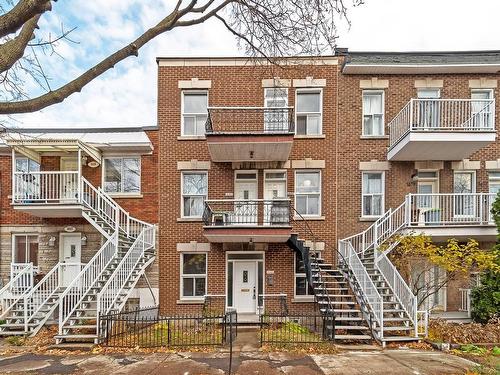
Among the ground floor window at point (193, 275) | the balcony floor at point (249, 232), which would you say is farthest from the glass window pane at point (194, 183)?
the ground floor window at point (193, 275)

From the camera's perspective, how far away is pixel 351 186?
13.3m

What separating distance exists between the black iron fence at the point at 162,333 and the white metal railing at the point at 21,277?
13.4 ft

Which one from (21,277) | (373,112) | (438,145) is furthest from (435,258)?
(21,277)

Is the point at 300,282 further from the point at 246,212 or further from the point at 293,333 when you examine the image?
the point at 246,212

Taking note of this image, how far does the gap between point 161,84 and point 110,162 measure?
3.82m

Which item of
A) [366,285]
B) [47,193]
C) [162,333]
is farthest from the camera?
[47,193]

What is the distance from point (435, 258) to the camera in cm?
1022

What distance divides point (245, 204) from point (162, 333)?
518cm

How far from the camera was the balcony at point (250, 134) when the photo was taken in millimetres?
11594

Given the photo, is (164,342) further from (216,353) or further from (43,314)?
(43,314)

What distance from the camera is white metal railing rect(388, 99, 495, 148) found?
11.9 metres

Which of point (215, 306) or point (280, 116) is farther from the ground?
point (280, 116)

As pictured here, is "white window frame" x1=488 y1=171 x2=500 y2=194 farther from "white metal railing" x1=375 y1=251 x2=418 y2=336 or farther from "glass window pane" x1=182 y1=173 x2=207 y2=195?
"glass window pane" x1=182 y1=173 x2=207 y2=195

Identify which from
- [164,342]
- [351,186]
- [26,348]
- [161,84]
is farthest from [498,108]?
[26,348]
